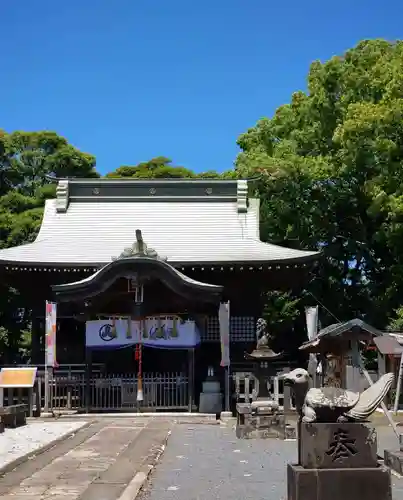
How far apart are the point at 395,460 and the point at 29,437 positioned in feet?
24.6

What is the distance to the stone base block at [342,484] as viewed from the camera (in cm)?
586

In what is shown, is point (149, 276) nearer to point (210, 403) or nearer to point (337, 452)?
point (210, 403)

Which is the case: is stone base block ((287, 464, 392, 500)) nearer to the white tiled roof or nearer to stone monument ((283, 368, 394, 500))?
stone monument ((283, 368, 394, 500))

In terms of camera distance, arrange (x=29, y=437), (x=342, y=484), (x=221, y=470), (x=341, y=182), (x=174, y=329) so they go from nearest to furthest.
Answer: (x=342, y=484) < (x=221, y=470) < (x=29, y=437) < (x=174, y=329) < (x=341, y=182)

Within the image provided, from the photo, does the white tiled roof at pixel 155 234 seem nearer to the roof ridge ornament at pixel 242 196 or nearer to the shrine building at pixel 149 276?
the shrine building at pixel 149 276

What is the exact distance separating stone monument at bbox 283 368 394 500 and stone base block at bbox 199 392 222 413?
13686 mm

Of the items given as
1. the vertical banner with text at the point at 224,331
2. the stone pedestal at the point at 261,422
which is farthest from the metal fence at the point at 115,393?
the stone pedestal at the point at 261,422

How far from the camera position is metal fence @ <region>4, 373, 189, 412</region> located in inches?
796

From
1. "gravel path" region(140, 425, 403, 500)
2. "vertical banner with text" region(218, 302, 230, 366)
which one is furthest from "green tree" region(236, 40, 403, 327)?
"gravel path" region(140, 425, 403, 500)

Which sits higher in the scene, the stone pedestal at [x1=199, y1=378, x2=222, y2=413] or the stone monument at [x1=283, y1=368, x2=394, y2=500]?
the stone monument at [x1=283, y1=368, x2=394, y2=500]

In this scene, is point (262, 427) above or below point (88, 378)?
below

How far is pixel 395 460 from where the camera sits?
28.6 ft

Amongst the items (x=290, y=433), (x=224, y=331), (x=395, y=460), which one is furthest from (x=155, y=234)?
(x=395, y=460)

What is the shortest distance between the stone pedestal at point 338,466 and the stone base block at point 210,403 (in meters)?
13.8
